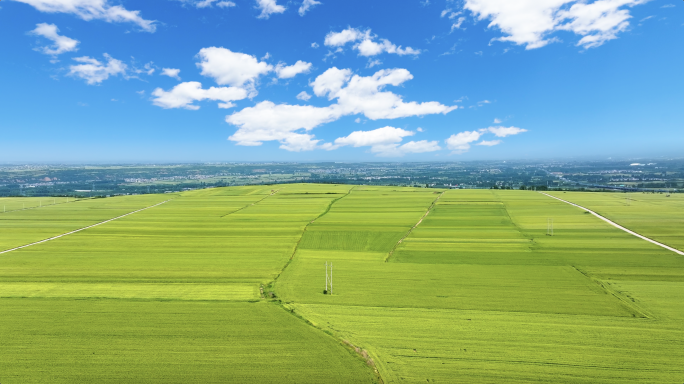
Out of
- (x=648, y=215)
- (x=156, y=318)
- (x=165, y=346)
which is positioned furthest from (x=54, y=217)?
(x=648, y=215)

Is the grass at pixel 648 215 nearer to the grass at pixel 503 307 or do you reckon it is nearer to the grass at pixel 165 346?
the grass at pixel 503 307

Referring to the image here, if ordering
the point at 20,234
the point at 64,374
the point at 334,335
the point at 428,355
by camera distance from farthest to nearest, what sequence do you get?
the point at 20,234 → the point at 334,335 → the point at 428,355 → the point at 64,374

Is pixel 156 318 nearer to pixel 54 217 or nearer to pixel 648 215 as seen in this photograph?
pixel 54 217

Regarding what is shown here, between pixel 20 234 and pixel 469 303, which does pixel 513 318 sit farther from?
pixel 20 234

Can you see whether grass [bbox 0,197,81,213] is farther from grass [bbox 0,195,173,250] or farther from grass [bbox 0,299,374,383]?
grass [bbox 0,299,374,383]

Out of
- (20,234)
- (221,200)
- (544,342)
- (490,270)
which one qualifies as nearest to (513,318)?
(544,342)

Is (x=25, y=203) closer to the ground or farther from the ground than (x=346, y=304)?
farther from the ground

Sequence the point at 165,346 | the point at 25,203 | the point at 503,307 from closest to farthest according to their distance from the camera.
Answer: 1. the point at 165,346
2. the point at 503,307
3. the point at 25,203

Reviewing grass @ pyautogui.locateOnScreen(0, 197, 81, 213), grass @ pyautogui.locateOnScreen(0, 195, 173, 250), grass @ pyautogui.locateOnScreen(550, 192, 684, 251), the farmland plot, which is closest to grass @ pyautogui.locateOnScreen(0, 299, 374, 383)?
the farmland plot

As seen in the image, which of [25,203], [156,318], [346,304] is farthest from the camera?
[25,203]

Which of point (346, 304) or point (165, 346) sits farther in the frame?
point (346, 304)
